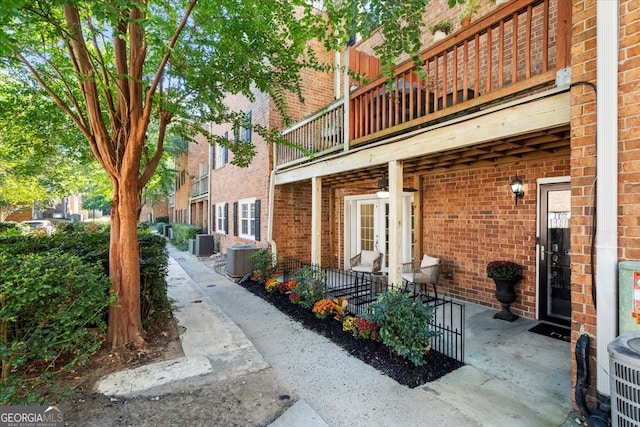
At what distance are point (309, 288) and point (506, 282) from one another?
321 cm

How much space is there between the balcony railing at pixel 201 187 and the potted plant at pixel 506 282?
45.1ft

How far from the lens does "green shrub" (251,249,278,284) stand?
24.9ft

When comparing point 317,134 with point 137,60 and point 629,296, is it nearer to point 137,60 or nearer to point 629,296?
point 137,60

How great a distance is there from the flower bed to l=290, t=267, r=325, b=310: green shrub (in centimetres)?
19

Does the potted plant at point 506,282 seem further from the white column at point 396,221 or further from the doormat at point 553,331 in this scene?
the white column at point 396,221

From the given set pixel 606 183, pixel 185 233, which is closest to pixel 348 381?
pixel 606 183

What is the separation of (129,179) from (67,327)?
188 centimetres

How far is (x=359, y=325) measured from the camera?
4055 mm

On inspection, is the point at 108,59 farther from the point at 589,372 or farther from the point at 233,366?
the point at 589,372

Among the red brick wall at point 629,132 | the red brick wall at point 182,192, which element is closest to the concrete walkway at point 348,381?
the red brick wall at point 629,132

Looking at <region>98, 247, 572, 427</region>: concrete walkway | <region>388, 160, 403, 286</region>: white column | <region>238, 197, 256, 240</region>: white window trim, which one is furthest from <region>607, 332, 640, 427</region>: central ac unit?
<region>238, 197, 256, 240</region>: white window trim

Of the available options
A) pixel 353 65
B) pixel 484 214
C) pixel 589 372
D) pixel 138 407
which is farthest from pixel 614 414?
pixel 353 65

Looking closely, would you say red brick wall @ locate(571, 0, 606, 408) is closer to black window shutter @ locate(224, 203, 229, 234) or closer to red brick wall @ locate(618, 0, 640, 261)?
red brick wall @ locate(618, 0, 640, 261)

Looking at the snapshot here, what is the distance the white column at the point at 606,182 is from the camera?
2184 millimetres
